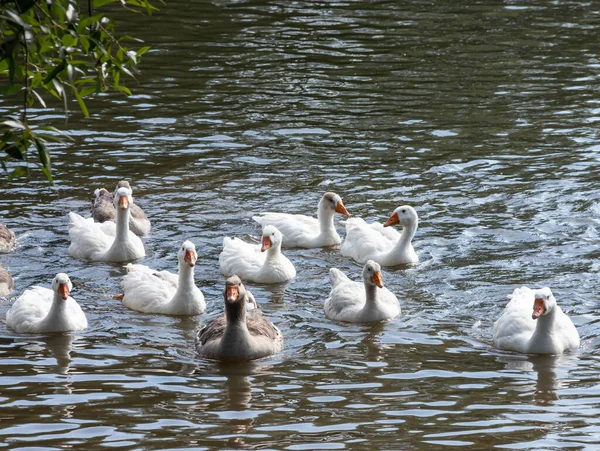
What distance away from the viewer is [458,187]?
17.8 metres

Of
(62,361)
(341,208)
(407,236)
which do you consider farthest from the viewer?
(341,208)

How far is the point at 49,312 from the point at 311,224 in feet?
15.5

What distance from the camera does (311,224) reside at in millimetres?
16141

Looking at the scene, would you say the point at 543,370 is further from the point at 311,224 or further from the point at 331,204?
the point at 311,224

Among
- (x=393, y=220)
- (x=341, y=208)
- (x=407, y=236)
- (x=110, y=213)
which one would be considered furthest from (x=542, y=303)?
(x=110, y=213)

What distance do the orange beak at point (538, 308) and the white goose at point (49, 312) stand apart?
15.8ft

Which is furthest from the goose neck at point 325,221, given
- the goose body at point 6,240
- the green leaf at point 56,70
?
the green leaf at point 56,70

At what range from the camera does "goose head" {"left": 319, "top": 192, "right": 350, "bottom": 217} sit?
16.0 meters

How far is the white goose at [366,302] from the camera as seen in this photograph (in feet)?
42.9

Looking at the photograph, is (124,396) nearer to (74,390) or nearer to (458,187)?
(74,390)

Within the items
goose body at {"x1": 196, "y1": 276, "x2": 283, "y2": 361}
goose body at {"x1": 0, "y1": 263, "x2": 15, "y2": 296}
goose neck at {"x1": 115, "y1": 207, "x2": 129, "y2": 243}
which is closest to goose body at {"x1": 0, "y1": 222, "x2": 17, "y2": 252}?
goose body at {"x1": 0, "y1": 263, "x2": 15, "y2": 296}

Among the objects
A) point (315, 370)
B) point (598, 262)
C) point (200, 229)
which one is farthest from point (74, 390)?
point (598, 262)

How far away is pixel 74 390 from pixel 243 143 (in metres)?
9.76

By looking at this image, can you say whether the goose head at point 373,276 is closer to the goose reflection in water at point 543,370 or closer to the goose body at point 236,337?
the goose body at point 236,337
